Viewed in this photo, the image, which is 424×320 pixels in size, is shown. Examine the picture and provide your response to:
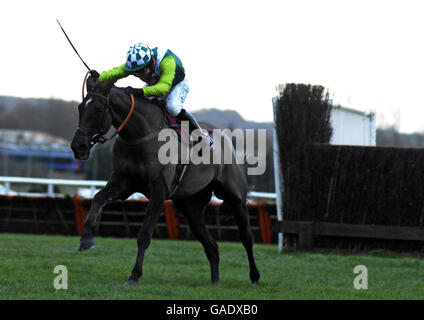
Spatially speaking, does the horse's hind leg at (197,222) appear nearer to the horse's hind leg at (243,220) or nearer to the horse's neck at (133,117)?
the horse's hind leg at (243,220)

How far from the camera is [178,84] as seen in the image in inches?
305

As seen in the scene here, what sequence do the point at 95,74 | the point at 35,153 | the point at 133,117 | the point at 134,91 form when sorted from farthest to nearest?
the point at 35,153 < the point at 134,91 < the point at 133,117 < the point at 95,74

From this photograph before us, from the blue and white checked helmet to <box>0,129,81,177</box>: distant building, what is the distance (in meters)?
36.2

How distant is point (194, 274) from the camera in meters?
8.83

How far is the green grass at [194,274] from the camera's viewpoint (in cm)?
677

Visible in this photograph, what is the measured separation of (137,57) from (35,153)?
49814 millimetres

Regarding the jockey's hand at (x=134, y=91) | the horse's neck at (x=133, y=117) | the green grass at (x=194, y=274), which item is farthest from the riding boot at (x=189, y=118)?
the green grass at (x=194, y=274)

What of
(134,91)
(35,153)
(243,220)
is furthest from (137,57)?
(35,153)

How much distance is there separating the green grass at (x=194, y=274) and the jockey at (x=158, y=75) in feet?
5.79

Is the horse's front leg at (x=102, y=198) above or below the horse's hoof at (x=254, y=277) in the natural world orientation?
above

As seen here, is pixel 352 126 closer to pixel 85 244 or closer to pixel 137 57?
pixel 137 57

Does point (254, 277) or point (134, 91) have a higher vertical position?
point (134, 91)
